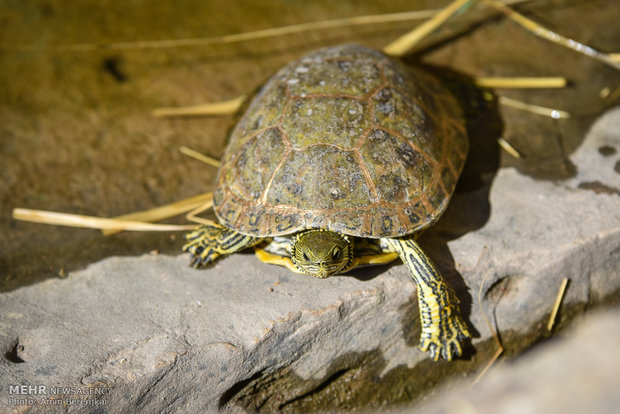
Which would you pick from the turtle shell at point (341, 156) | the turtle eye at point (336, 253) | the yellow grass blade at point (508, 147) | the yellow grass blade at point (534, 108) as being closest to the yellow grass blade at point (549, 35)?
A: the yellow grass blade at point (534, 108)

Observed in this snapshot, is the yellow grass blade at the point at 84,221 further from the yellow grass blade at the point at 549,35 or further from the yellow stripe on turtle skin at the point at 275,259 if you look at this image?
the yellow grass blade at the point at 549,35

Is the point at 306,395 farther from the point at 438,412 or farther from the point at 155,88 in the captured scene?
the point at 155,88

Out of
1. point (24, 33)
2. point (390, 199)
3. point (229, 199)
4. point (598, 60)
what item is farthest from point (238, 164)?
point (598, 60)

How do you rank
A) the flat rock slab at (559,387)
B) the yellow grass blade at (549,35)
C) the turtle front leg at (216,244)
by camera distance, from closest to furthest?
the flat rock slab at (559,387) → the turtle front leg at (216,244) → the yellow grass blade at (549,35)

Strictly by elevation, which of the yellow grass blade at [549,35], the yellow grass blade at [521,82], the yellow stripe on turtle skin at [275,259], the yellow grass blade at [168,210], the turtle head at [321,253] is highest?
the yellow grass blade at [549,35]

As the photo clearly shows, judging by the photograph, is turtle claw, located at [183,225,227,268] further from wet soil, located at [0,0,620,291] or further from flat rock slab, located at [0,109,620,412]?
wet soil, located at [0,0,620,291]

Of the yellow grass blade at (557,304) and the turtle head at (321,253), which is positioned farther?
the yellow grass blade at (557,304)
